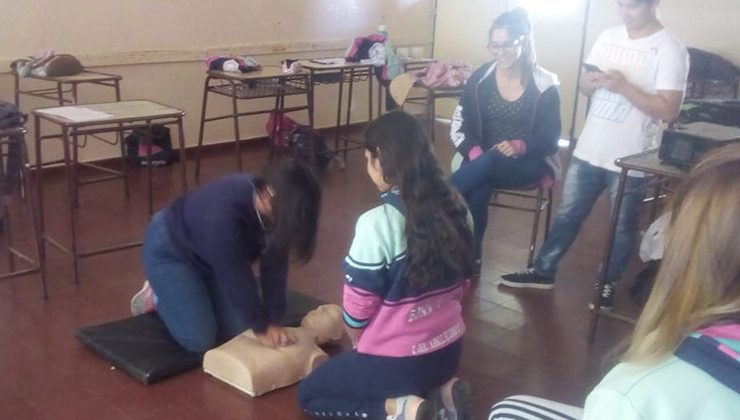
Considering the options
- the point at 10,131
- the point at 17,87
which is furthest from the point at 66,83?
the point at 10,131

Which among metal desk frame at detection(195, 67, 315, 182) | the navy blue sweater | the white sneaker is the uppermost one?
metal desk frame at detection(195, 67, 315, 182)

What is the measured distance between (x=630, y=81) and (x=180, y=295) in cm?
184

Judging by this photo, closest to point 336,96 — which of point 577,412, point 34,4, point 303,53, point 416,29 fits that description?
point 303,53

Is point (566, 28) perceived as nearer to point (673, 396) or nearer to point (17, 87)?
point (17, 87)

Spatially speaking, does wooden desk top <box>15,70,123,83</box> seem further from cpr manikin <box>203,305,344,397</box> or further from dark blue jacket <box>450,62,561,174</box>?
cpr manikin <box>203,305,344,397</box>

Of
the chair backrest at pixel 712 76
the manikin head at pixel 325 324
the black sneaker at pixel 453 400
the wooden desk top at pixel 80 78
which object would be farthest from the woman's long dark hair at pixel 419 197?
the chair backrest at pixel 712 76

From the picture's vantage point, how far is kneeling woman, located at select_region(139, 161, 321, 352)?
233 centimetres

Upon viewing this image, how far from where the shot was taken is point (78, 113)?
3363 millimetres

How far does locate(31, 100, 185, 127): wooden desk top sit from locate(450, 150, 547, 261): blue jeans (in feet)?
4.08

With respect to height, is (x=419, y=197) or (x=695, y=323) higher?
(x=695, y=323)

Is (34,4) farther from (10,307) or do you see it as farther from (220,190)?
(220,190)

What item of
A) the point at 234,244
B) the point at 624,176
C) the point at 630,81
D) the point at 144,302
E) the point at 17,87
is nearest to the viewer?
the point at 234,244

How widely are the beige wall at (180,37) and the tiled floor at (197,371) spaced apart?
99 cm

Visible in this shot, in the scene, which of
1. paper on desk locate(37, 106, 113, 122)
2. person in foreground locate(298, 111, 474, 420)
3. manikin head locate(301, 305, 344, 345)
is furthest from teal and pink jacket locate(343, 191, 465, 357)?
paper on desk locate(37, 106, 113, 122)
